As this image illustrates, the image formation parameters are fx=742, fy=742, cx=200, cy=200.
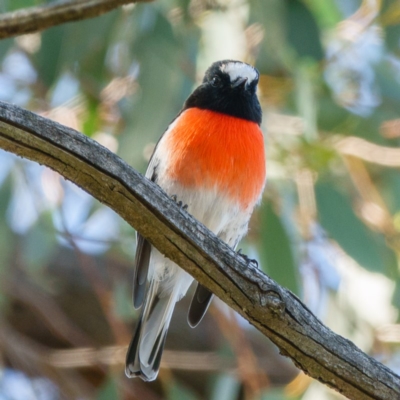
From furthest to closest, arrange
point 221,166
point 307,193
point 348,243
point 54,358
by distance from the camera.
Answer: point 54,358 < point 307,193 < point 348,243 < point 221,166

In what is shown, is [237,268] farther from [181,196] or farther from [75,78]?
[75,78]

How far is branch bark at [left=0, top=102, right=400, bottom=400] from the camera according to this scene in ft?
6.97

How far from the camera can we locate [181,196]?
3.12 metres

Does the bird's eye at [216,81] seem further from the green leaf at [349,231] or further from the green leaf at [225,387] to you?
the green leaf at [225,387]

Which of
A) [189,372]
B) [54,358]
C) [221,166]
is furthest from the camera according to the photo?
[189,372]

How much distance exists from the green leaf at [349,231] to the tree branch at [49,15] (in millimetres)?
1717

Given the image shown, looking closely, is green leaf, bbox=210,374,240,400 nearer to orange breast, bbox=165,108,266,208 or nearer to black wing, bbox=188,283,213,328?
black wing, bbox=188,283,213,328

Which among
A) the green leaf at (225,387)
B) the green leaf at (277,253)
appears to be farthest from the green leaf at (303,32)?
the green leaf at (225,387)

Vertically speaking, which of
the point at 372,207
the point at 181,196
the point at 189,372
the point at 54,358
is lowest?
the point at 189,372

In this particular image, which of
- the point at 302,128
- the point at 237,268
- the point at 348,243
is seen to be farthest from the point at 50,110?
the point at 237,268

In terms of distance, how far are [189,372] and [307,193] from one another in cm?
148

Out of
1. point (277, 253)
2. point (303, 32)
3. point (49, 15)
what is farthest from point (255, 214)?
point (49, 15)

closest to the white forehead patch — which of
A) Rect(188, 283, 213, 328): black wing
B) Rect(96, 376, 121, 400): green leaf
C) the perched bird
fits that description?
the perched bird

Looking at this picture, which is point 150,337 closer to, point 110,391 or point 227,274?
point 110,391
